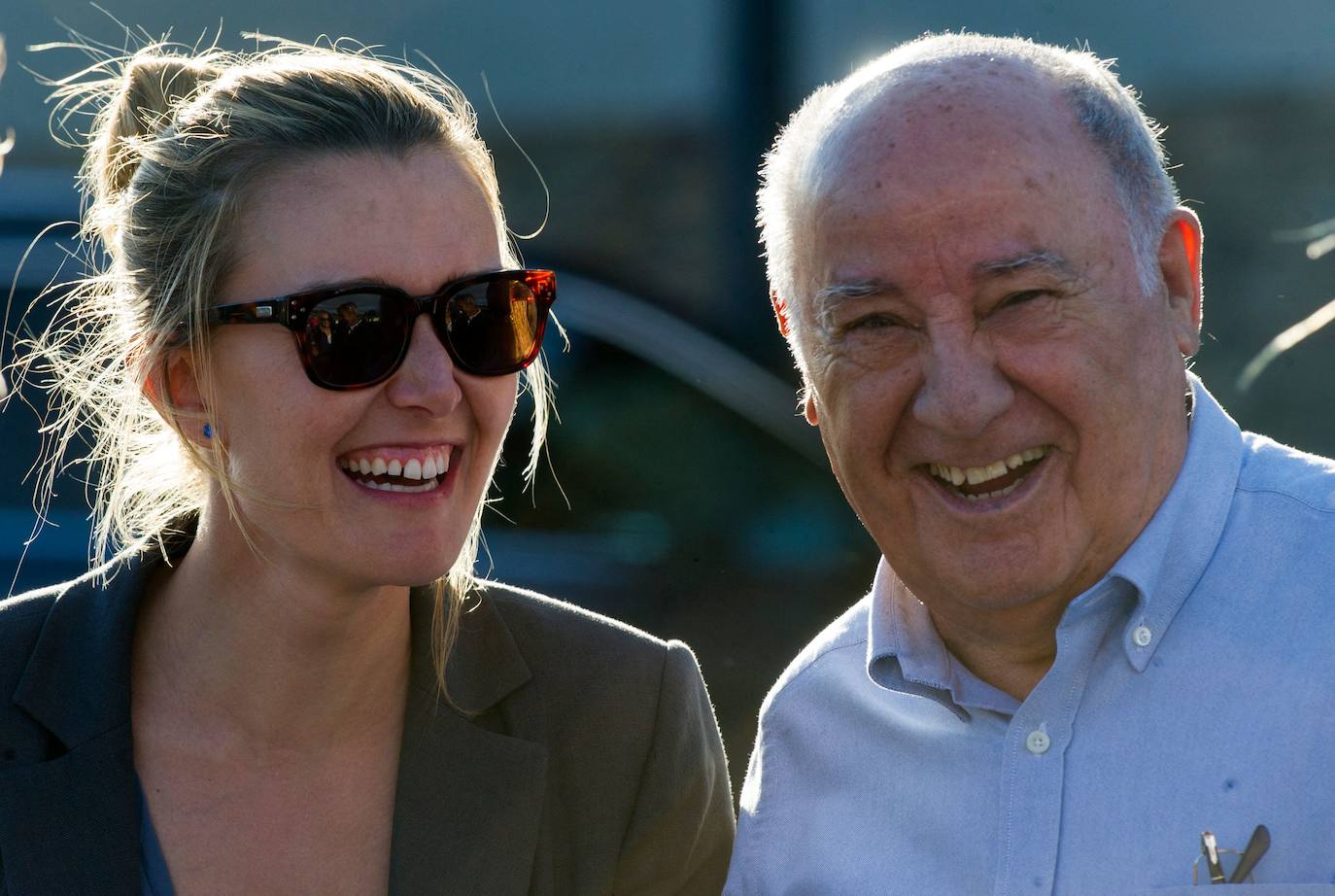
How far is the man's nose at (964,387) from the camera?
6.04ft

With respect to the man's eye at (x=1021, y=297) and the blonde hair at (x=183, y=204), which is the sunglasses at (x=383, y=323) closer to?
the blonde hair at (x=183, y=204)

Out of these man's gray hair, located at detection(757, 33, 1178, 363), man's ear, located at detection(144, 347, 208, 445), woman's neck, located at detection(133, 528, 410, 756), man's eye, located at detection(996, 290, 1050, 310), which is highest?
man's gray hair, located at detection(757, 33, 1178, 363)

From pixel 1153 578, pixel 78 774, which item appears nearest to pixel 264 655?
pixel 78 774

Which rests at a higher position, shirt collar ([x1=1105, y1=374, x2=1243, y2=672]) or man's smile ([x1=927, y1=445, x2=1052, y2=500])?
man's smile ([x1=927, y1=445, x2=1052, y2=500])

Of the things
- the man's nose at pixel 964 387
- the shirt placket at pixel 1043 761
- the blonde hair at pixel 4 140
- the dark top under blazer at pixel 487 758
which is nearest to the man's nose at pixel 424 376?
the dark top under blazer at pixel 487 758

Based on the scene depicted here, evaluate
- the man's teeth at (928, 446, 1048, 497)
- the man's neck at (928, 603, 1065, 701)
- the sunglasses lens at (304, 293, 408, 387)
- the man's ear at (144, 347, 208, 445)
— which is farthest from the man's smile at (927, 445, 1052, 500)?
the man's ear at (144, 347, 208, 445)

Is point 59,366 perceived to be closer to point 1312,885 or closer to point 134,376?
point 134,376

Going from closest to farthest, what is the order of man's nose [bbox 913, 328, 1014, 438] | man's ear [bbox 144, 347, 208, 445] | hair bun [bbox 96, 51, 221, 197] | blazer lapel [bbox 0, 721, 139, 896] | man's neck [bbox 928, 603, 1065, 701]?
man's nose [bbox 913, 328, 1014, 438]
man's neck [bbox 928, 603, 1065, 701]
blazer lapel [bbox 0, 721, 139, 896]
man's ear [bbox 144, 347, 208, 445]
hair bun [bbox 96, 51, 221, 197]

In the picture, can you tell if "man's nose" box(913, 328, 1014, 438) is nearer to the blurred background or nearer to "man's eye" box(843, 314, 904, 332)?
"man's eye" box(843, 314, 904, 332)

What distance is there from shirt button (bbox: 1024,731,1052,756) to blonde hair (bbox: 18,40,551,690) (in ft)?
2.89

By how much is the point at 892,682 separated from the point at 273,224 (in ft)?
3.44

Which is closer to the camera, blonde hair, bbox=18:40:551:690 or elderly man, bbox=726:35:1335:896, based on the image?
elderly man, bbox=726:35:1335:896

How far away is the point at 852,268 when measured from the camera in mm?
1887

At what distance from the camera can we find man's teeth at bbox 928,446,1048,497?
189cm
